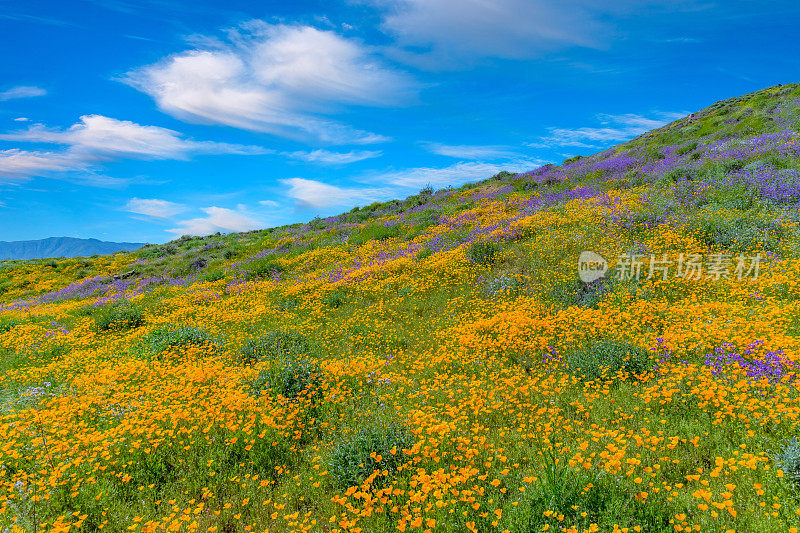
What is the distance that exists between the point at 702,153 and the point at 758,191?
843cm

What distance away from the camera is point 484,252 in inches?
600

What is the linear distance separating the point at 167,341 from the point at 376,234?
14.0 m

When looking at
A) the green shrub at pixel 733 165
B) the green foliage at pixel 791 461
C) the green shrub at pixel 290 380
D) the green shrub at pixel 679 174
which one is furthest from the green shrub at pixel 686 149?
the green shrub at pixel 290 380

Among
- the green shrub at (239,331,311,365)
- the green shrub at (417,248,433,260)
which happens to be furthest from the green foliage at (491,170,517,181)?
the green shrub at (239,331,311,365)

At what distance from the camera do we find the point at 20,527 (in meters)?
4.37

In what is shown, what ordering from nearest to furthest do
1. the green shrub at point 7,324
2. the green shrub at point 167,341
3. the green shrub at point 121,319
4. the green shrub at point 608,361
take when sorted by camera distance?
the green shrub at point 608,361 → the green shrub at point 167,341 → the green shrub at point 121,319 → the green shrub at point 7,324

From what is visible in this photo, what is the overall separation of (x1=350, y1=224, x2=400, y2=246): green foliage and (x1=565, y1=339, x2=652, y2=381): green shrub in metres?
16.2

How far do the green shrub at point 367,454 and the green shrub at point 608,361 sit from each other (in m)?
3.67

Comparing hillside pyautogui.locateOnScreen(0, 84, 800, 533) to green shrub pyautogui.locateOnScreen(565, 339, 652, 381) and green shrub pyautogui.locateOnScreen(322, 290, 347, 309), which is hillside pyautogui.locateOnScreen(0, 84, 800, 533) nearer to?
green shrub pyautogui.locateOnScreen(565, 339, 652, 381)

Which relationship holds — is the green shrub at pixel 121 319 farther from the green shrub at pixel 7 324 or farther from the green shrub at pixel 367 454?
the green shrub at pixel 367 454

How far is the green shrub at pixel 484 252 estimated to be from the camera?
14.9 m

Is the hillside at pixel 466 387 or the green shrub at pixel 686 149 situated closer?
the hillside at pixel 466 387

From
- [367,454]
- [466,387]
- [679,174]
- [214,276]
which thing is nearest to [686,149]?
[679,174]

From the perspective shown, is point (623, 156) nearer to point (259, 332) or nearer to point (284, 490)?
point (259, 332)
